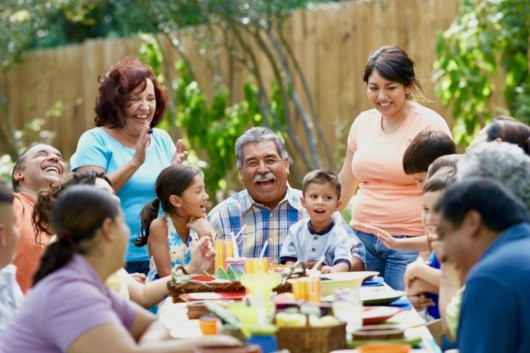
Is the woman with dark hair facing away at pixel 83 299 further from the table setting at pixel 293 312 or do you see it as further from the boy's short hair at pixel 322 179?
the boy's short hair at pixel 322 179

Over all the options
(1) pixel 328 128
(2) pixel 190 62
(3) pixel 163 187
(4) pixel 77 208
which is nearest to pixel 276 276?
(4) pixel 77 208

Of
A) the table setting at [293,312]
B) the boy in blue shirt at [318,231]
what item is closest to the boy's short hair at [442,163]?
the table setting at [293,312]

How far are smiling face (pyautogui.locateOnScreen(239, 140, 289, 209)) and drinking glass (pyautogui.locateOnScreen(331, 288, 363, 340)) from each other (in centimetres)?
199

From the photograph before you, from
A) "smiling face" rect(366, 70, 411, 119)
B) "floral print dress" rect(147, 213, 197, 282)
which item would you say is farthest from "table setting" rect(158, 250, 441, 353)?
"smiling face" rect(366, 70, 411, 119)

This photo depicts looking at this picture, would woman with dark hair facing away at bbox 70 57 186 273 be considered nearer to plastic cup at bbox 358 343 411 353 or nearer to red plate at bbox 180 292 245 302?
red plate at bbox 180 292 245 302

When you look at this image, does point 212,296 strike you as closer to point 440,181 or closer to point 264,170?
point 440,181

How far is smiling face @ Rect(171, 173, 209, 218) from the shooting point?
5332 mm

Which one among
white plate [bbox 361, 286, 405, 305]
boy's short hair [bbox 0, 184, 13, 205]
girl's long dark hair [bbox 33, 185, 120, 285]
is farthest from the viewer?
white plate [bbox 361, 286, 405, 305]

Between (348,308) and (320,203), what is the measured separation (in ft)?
5.77

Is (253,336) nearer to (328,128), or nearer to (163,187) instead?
(163,187)

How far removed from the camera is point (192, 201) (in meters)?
5.35

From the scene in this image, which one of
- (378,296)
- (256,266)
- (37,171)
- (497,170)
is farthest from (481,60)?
(497,170)

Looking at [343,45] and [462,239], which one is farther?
[343,45]

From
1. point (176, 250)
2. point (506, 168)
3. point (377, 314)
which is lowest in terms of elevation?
point (176, 250)
